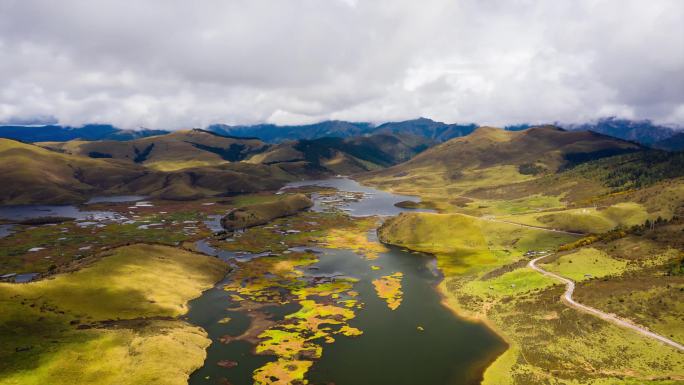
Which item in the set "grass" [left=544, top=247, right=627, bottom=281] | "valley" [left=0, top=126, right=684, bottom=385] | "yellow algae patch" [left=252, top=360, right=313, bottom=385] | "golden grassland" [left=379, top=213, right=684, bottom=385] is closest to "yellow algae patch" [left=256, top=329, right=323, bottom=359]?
"valley" [left=0, top=126, right=684, bottom=385]

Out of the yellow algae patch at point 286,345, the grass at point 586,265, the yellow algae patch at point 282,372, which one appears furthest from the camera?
the grass at point 586,265

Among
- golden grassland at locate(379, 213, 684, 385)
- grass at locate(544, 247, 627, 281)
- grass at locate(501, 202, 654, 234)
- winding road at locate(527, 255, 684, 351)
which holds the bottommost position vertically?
golden grassland at locate(379, 213, 684, 385)

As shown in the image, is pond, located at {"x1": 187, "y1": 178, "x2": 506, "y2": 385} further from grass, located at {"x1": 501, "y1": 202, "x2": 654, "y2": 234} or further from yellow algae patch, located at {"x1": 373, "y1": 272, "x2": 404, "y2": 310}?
grass, located at {"x1": 501, "y1": 202, "x2": 654, "y2": 234}

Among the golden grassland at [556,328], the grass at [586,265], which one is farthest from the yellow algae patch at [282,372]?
the grass at [586,265]

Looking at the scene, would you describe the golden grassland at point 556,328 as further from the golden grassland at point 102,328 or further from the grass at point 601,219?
the golden grassland at point 102,328

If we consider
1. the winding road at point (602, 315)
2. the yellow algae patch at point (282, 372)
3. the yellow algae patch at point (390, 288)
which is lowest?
the yellow algae patch at point (282, 372)

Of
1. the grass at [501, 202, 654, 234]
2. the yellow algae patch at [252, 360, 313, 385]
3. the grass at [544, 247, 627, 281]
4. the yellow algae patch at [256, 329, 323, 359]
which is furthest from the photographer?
the grass at [501, 202, 654, 234]

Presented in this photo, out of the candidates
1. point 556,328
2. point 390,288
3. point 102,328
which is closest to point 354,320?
point 390,288

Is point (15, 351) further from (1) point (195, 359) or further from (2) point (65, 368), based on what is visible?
(1) point (195, 359)
